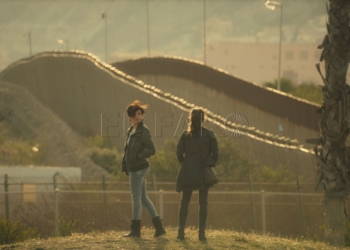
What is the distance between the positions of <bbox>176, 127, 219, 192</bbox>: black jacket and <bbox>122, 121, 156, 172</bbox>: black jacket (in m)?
0.42

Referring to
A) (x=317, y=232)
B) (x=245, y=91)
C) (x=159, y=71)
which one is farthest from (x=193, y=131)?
(x=159, y=71)

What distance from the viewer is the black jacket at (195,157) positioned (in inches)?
494

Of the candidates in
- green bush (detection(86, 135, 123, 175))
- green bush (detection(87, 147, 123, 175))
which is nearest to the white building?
green bush (detection(86, 135, 123, 175))

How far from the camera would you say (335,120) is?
1384 centimetres

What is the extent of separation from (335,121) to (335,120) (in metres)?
0.02

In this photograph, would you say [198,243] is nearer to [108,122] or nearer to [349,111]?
[349,111]

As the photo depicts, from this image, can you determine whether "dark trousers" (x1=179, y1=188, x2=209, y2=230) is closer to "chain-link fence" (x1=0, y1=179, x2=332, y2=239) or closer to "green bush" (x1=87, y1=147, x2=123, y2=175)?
"chain-link fence" (x1=0, y1=179, x2=332, y2=239)

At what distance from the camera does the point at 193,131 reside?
12.7 metres

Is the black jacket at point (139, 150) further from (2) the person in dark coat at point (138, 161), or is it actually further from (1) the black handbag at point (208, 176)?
(1) the black handbag at point (208, 176)

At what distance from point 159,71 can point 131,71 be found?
3.84 m

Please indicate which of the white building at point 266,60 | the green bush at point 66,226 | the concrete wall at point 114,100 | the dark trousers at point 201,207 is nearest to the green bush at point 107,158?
the concrete wall at point 114,100

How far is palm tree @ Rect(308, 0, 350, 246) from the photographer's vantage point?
1375 centimetres

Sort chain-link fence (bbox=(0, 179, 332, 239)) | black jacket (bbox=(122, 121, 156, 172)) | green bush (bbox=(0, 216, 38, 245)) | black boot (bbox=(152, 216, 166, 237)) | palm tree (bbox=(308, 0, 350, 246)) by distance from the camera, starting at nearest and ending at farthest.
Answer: black jacket (bbox=(122, 121, 156, 172)) < black boot (bbox=(152, 216, 166, 237)) < palm tree (bbox=(308, 0, 350, 246)) < green bush (bbox=(0, 216, 38, 245)) < chain-link fence (bbox=(0, 179, 332, 239))

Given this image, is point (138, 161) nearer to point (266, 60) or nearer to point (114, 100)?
point (114, 100)
